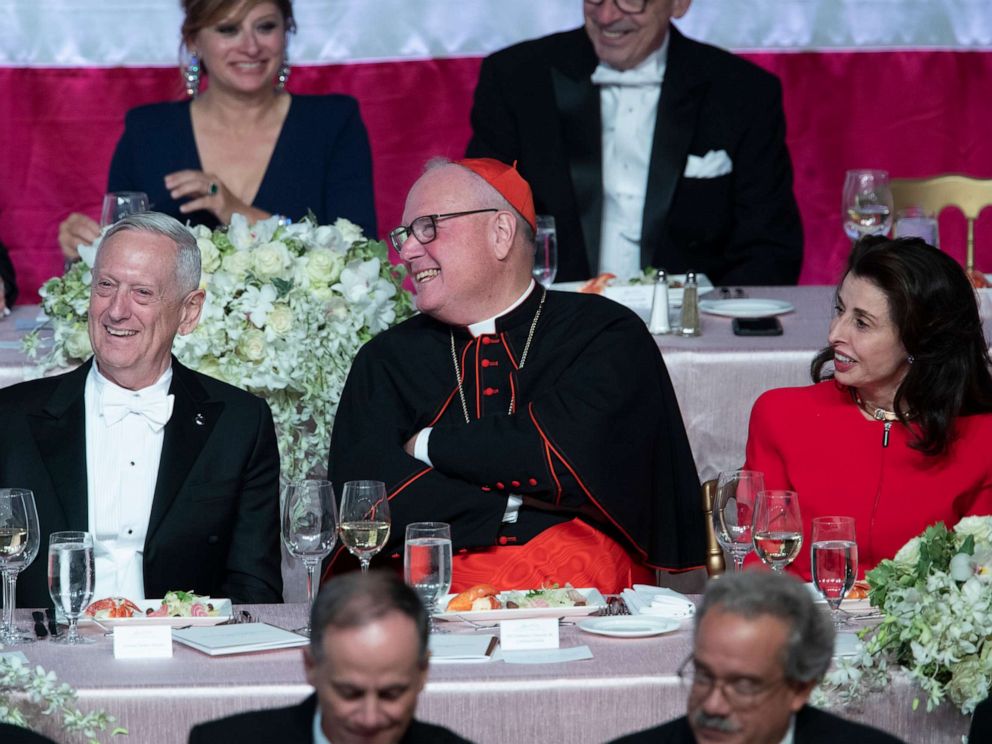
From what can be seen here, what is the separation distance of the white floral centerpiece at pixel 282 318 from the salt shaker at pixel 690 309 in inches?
31.1

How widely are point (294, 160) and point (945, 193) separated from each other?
6.95ft

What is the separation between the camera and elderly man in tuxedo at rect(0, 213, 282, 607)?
354 centimetres

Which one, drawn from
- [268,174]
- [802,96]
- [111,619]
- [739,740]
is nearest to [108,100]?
[268,174]

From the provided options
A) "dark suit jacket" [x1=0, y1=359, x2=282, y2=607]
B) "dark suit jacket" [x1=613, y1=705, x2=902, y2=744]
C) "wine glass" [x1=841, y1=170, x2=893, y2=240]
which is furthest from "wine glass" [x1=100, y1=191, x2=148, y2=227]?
"dark suit jacket" [x1=613, y1=705, x2=902, y2=744]

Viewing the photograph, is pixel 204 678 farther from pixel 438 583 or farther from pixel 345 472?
pixel 345 472

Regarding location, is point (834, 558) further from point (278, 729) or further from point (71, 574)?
point (71, 574)

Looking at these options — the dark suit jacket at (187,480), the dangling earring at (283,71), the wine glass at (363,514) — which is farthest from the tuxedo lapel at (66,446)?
the dangling earring at (283,71)

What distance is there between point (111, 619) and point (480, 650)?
640 mm

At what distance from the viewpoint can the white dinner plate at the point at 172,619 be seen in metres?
2.94

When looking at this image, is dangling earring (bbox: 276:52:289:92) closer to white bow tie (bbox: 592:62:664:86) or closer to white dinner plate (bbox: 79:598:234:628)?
white bow tie (bbox: 592:62:664:86)

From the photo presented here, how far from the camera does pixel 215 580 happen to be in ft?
11.8

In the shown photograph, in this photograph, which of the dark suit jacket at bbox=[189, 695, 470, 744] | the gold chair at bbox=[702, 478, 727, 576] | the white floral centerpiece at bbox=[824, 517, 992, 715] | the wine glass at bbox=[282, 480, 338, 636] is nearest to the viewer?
the dark suit jacket at bbox=[189, 695, 470, 744]

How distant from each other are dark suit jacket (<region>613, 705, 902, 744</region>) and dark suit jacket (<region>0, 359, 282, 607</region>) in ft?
4.86

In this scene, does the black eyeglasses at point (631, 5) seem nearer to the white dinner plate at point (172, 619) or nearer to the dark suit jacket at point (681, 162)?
the dark suit jacket at point (681, 162)
